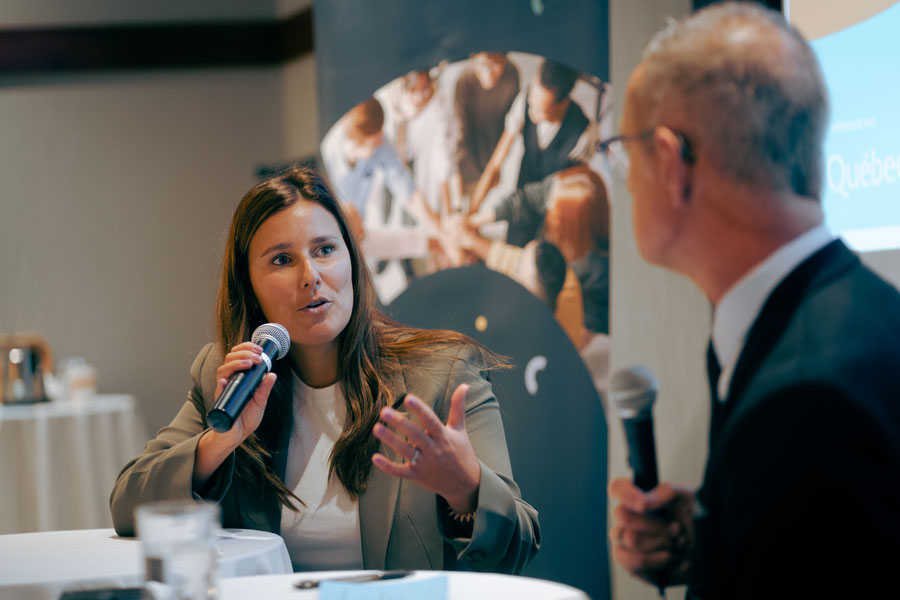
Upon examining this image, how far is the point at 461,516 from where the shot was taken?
1532mm

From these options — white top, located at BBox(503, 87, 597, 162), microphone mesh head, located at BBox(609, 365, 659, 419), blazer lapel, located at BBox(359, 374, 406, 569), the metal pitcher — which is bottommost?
the metal pitcher

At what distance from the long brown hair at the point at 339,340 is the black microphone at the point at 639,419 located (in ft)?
2.44

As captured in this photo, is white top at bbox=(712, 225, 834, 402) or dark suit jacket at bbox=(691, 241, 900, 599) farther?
white top at bbox=(712, 225, 834, 402)

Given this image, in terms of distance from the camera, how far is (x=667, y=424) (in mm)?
2371

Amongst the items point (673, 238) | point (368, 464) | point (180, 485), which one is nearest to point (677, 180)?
point (673, 238)

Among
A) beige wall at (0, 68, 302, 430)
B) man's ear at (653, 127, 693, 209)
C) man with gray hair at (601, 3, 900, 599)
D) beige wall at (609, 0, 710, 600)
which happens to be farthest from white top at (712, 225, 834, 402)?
beige wall at (0, 68, 302, 430)

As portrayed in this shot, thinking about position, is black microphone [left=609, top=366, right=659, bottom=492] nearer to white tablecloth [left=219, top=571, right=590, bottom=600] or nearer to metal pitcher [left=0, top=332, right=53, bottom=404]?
white tablecloth [left=219, top=571, right=590, bottom=600]

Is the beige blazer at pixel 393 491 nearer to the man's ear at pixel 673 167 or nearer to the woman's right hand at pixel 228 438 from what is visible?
the woman's right hand at pixel 228 438

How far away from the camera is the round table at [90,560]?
141cm

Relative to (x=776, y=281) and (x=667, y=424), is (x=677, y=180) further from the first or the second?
(x=667, y=424)

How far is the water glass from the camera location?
0.98 m

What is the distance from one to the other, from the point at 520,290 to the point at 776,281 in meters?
1.61

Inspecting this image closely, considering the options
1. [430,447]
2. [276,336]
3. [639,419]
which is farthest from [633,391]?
[276,336]

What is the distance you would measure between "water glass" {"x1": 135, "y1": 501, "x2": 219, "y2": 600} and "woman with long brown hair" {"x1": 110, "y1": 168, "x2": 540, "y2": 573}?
62cm
